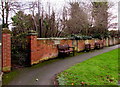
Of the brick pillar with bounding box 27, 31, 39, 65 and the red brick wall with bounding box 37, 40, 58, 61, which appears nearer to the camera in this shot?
the brick pillar with bounding box 27, 31, 39, 65

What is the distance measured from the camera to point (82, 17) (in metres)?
12.3

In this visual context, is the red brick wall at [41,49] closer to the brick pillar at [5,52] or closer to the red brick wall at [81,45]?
the brick pillar at [5,52]

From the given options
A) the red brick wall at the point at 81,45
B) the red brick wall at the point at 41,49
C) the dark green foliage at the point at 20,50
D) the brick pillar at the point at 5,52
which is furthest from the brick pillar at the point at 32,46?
the red brick wall at the point at 81,45

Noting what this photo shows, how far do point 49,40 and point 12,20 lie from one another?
19.0ft

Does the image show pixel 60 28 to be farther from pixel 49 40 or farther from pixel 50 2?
pixel 49 40

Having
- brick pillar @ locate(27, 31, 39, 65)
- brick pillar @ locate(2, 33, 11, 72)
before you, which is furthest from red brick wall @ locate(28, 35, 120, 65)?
brick pillar @ locate(2, 33, 11, 72)

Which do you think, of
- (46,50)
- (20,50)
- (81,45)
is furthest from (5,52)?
(81,45)

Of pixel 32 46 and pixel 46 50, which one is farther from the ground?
pixel 32 46

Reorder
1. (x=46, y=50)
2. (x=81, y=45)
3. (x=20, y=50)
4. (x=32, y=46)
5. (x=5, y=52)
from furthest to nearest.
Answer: (x=81, y=45)
(x=46, y=50)
(x=20, y=50)
(x=32, y=46)
(x=5, y=52)

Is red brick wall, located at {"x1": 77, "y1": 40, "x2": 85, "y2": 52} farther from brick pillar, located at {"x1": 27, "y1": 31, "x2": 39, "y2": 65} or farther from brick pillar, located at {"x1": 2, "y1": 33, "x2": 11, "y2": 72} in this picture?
brick pillar, located at {"x1": 2, "y1": 33, "x2": 11, "y2": 72}

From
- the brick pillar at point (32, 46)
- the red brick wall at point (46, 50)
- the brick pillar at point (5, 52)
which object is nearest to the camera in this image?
the brick pillar at point (5, 52)

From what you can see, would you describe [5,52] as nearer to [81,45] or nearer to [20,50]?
[20,50]

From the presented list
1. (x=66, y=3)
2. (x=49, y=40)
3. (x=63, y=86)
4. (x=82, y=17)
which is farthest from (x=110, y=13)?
(x=63, y=86)

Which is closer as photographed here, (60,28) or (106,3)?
(60,28)
